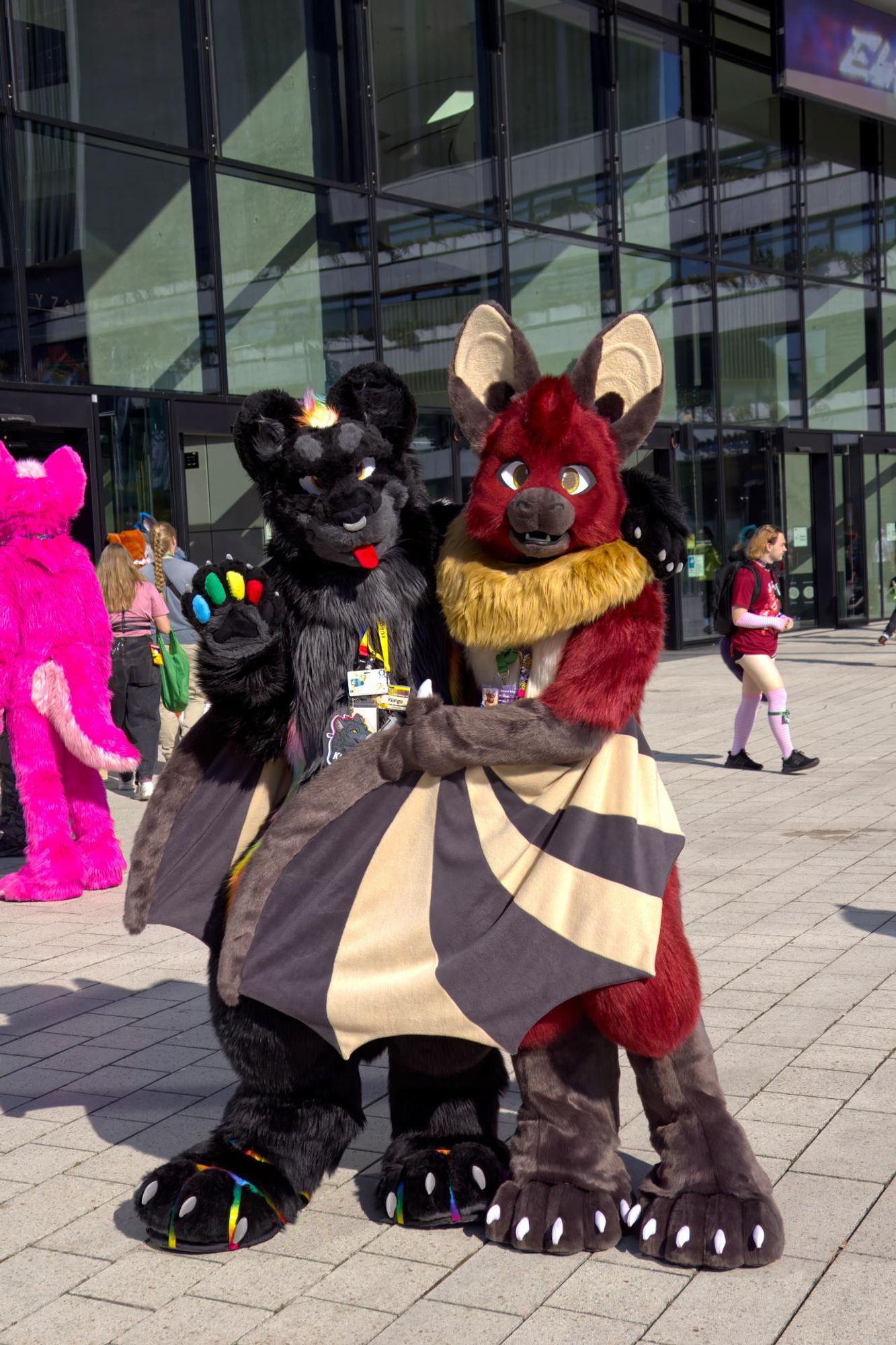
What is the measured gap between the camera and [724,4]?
20.9m

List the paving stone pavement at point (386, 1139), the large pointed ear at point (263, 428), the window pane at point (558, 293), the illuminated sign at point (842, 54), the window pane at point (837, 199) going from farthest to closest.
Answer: the window pane at point (837, 199) < the illuminated sign at point (842, 54) < the window pane at point (558, 293) < the large pointed ear at point (263, 428) < the paving stone pavement at point (386, 1139)

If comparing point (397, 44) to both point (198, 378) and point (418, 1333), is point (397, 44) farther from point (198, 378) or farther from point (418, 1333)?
point (418, 1333)

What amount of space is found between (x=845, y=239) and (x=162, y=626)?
686 inches

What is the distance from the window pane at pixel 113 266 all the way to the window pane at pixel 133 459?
25cm

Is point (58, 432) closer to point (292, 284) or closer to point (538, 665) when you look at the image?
point (292, 284)

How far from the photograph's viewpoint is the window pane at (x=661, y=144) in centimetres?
1953

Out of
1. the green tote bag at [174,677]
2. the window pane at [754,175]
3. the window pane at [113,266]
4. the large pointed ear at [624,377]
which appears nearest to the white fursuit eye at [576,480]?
the large pointed ear at [624,377]

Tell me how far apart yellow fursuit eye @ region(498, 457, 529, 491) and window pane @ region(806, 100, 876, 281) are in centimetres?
2096

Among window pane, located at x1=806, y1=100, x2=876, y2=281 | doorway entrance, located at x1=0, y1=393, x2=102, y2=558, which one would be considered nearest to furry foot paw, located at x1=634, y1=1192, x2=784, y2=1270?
doorway entrance, located at x1=0, y1=393, x2=102, y2=558

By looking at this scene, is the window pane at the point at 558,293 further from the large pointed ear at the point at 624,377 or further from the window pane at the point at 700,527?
the large pointed ear at the point at 624,377

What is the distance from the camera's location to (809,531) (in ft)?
76.9

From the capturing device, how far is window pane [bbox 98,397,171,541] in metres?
12.7

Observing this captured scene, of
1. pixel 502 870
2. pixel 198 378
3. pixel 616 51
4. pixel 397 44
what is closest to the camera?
pixel 502 870

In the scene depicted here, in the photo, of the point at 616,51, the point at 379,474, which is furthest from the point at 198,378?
the point at 379,474
